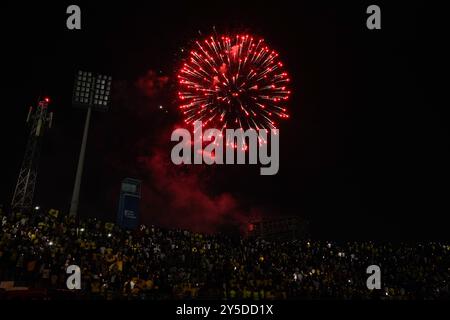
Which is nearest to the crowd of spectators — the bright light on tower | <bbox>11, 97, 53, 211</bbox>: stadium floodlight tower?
<bbox>11, 97, 53, 211</bbox>: stadium floodlight tower

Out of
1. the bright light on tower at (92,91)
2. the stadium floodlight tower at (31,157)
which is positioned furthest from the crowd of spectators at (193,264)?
the bright light on tower at (92,91)

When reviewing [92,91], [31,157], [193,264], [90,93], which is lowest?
[193,264]

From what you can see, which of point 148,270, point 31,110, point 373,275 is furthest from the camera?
point 31,110

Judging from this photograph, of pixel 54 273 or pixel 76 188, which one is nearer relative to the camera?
pixel 54 273

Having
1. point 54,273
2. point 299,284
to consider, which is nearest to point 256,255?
point 299,284

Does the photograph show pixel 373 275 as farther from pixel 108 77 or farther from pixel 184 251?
pixel 108 77

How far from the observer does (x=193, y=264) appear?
34469mm

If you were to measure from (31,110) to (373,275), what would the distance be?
36.2m

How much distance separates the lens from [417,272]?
44156 mm

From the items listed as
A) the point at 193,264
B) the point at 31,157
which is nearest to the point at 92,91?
the point at 31,157

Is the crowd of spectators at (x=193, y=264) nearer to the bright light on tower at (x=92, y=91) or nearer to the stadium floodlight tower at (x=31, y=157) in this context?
the stadium floodlight tower at (x=31, y=157)

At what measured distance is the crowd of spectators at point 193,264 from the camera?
26.5 meters

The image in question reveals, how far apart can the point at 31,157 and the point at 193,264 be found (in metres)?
20.4

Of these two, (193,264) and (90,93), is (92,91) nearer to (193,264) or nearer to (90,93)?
(90,93)
